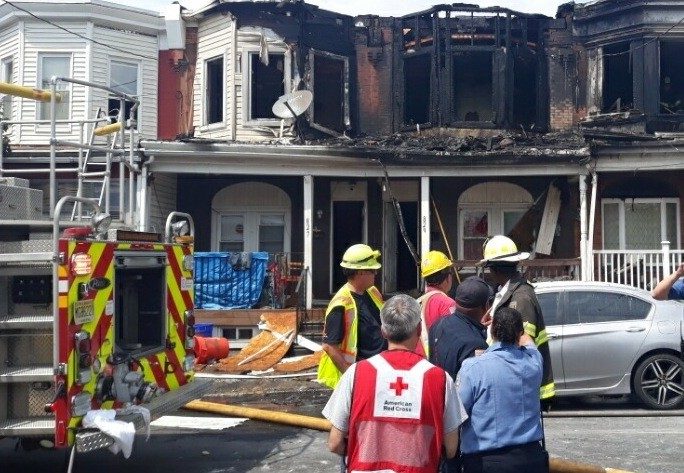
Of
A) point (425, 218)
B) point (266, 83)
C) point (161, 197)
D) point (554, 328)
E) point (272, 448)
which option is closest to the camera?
point (272, 448)

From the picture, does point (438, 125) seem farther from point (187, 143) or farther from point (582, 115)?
point (187, 143)

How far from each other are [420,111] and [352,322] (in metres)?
13.8

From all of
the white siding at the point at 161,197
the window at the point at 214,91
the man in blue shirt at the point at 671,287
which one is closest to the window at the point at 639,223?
the window at the point at 214,91

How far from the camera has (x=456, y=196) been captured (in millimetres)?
17609

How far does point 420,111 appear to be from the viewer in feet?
61.8

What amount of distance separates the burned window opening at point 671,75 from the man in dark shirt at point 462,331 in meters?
14.8

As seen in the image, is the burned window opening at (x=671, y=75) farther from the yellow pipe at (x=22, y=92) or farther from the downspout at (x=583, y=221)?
the yellow pipe at (x=22, y=92)

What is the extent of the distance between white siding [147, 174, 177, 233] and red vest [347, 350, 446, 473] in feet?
43.4

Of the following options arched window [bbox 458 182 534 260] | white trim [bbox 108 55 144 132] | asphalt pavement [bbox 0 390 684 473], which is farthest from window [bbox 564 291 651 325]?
white trim [bbox 108 55 144 132]

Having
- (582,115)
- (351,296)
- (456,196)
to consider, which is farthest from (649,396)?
(582,115)

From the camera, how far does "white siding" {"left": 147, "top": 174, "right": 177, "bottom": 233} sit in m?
16.8

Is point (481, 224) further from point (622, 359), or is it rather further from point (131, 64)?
point (131, 64)

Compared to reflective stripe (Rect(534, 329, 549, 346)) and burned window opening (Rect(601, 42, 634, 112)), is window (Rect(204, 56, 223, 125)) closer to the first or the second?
burned window opening (Rect(601, 42, 634, 112))

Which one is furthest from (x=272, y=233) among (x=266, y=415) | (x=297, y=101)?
(x=266, y=415)
